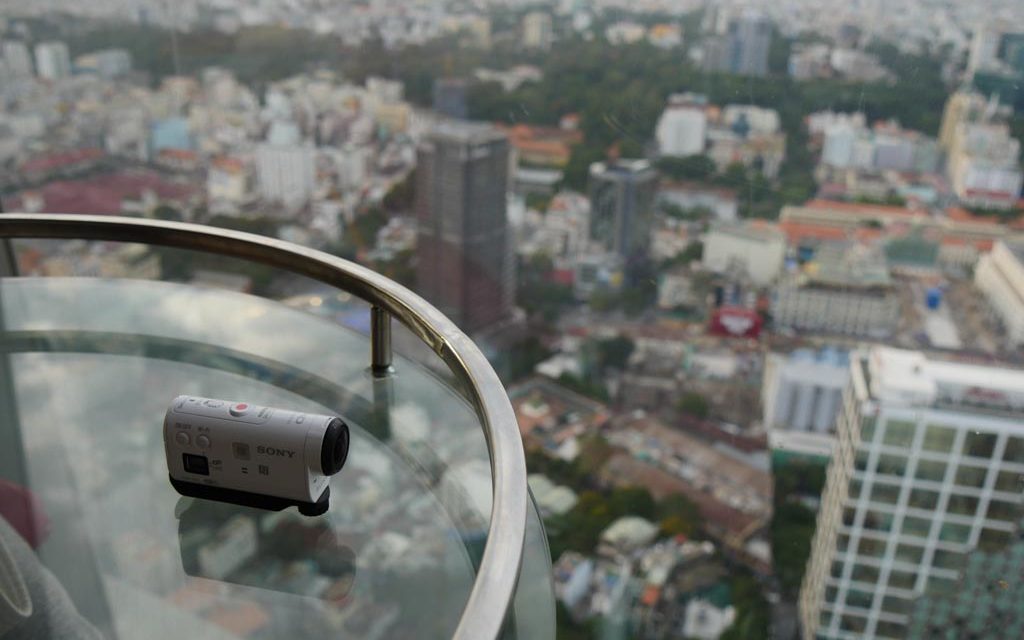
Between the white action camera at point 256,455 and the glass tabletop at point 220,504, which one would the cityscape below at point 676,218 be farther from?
the white action camera at point 256,455

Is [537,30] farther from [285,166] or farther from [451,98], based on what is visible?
[285,166]

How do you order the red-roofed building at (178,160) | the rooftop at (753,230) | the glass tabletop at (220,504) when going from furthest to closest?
the red-roofed building at (178,160) < the rooftop at (753,230) < the glass tabletop at (220,504)

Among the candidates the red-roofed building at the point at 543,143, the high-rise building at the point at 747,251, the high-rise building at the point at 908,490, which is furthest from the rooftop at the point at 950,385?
the red-roofed building at the point at 543,143

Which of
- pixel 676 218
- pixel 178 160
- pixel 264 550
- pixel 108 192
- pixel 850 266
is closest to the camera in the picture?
pixel 264 550

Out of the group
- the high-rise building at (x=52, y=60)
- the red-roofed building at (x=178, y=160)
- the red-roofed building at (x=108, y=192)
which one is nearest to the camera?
the red-roofed building at (x=108, y=192)

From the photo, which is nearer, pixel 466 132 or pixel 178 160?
pixel 178 160

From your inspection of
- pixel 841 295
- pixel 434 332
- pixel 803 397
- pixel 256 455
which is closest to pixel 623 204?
pixel 841 295

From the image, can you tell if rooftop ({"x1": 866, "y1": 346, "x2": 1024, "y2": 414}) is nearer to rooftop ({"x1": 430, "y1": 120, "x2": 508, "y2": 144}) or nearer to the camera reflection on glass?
rooftop ({"x1": 430, "y1": 120, "x2": 508, "y2": 144})

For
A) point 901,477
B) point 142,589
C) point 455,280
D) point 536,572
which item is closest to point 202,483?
point 142,589
